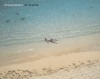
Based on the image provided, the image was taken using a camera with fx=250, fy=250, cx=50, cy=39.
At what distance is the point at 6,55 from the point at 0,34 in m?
2.45

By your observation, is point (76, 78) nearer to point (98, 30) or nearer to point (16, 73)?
point (16, 73)

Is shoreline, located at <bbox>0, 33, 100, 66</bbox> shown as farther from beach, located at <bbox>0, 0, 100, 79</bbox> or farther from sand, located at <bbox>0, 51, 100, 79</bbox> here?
sand, located at <bbox>0, 51, 100, 79</bbox>

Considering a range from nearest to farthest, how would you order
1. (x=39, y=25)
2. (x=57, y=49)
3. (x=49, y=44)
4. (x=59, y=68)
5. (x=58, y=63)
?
(x=59, y=68)
(x=58, y=63)
(x=57, y=49)
(x=49, y=44)
(x=39, y=25)

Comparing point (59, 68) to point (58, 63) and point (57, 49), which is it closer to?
point (58, 63)

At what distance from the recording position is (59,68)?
7984mm

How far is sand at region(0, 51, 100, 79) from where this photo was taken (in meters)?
7.13

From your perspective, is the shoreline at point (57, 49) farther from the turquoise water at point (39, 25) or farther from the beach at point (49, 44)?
the turquoise water at point (39, 25)

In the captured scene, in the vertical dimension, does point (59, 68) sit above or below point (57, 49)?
below

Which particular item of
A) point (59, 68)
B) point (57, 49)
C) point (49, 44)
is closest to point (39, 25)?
point (49, 44)

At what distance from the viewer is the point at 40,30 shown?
42.5 ft

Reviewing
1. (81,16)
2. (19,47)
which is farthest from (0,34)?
(81,16)

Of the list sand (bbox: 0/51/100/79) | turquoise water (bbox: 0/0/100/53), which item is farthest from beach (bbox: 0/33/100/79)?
turquoise water (bbox: 0/0/100/53)

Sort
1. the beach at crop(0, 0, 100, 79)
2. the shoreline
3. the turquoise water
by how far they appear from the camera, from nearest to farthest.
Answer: the beach at crop(0, 0, 100, 79), the shoreline, the turquoise water

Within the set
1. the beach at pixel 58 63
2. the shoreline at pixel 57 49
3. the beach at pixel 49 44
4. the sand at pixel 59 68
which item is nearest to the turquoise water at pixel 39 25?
the beach at pixel 49 44
